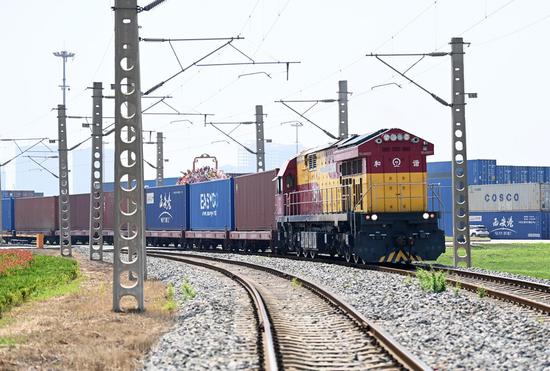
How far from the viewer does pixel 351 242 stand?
3012 centimetres

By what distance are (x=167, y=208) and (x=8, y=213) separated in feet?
114

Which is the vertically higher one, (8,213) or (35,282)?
(8,213)

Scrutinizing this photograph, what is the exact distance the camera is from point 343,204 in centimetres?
3109

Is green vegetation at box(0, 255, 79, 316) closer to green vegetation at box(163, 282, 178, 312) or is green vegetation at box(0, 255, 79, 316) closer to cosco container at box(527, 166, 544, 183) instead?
green vegetation at box(163, 282, 178, 312)

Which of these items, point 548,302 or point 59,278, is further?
point 59,278

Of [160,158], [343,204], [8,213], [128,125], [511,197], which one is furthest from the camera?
[511,197]

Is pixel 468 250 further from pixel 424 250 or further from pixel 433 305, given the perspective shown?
pixel 433 305

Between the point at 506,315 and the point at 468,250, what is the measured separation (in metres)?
14.9

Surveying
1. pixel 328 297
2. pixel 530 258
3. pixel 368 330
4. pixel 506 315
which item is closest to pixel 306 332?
pixel 368 330

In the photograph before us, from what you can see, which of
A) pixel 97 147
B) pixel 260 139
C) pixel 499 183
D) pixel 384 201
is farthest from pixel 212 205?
pixel 499 183

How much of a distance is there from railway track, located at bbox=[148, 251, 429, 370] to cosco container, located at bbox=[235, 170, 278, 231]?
715 inches

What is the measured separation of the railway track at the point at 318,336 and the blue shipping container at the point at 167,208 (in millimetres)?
32921

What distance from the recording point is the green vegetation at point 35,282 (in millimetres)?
21811

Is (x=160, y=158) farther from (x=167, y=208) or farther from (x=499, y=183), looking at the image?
(x=499, y=183)
